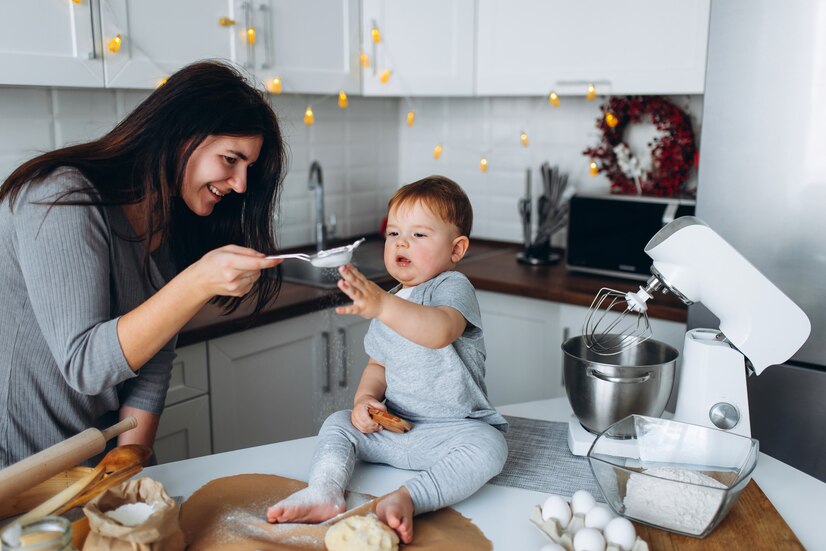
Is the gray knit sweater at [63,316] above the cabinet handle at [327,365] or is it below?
above

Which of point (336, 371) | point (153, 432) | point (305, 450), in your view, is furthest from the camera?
point (336, 371)

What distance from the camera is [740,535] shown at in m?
1.05

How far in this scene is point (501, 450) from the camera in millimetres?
1204

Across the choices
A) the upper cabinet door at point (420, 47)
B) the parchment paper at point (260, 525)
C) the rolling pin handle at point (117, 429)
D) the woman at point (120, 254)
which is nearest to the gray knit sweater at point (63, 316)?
the woman at point (120, 254)

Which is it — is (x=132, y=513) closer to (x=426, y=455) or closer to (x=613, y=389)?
(x=426, y=455)

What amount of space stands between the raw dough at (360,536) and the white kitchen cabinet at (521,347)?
5.44 feet

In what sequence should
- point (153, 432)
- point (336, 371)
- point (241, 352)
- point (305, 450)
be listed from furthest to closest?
point (336, 371) < point (241, 352) < point (153, 432) < point (305, 450)

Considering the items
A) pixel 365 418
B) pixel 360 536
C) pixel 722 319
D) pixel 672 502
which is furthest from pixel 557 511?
pixel 722 319

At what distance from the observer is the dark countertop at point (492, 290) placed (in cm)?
213

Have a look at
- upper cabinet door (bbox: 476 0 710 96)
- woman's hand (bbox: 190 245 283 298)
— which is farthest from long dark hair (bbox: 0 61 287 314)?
upper cabinet door (bbox: 476 0 710 96)

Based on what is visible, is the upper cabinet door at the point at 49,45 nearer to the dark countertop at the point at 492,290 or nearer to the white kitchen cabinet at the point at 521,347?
the dark countertop at the point at 492,290

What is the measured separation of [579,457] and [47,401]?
96 centimetres

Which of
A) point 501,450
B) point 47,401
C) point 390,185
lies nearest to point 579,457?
point 501,450

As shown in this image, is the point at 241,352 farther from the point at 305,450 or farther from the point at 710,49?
the point at 710,49
